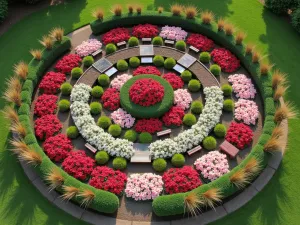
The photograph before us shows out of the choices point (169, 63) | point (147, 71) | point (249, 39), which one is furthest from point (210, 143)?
point (249, 39)

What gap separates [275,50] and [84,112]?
11.8 meters

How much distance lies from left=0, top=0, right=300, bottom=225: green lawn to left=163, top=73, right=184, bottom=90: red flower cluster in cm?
573

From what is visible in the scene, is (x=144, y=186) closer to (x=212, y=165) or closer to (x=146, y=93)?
(x=212, y=165)

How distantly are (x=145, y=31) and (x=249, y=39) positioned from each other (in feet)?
21.2

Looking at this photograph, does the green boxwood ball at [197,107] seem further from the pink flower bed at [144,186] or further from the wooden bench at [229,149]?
the pink flower bed at [144,186]

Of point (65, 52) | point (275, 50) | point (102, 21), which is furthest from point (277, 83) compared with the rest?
point (65, 52)

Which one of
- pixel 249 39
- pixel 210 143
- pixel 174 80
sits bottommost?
→ pixel 210 143

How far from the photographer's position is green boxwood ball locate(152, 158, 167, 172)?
571 inches

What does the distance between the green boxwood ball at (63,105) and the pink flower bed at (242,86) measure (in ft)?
28.9

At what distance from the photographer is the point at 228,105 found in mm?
16453

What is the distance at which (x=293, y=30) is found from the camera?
67.0ft

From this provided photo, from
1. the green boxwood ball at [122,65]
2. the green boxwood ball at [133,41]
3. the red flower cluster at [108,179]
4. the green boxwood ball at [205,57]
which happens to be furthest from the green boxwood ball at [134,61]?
the red flower cluster at [108,179]

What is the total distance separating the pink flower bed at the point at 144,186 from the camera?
13.8 metres

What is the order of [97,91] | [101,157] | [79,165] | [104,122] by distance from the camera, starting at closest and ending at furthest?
1. [79,165]
2. [101,157]
3. [104,122]
4. [97,91]
